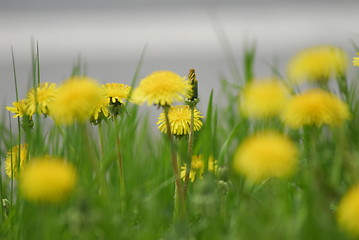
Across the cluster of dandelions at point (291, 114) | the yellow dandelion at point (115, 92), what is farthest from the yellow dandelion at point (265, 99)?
the yellow dandelion at point (115, 92)

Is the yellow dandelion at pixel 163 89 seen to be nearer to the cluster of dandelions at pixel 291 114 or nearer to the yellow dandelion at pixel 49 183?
the cluster of dandelions at pixel 291 114

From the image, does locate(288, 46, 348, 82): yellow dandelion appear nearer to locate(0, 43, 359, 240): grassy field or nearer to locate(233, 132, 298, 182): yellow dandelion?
locate(0, 43, 359, 240): grassy field

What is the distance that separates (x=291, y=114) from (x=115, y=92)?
386 mm

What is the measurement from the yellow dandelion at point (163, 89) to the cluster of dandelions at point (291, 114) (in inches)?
5.2

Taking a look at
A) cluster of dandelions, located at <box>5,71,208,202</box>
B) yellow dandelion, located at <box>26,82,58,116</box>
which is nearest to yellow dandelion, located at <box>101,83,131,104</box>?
cluster of dandelions, located at <box>5,71,208,202</box>

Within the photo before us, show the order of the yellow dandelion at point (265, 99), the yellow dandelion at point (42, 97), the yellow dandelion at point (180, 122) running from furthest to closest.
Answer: the yellow dandelion at point (180, 122), the yellow dandelion at point (42, 97), the yellow dandelion at point (265, 99)


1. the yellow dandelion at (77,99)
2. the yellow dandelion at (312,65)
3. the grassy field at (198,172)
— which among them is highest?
the yellow dandelion at (312,65)

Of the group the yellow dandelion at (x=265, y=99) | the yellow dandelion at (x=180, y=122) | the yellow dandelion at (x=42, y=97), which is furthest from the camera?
the yellow dandelion at (x=180, y=122)

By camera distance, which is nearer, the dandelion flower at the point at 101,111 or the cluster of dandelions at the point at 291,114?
the cluster of dandelions at the point at 291,114

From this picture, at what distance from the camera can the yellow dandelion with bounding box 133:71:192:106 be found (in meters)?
0.82

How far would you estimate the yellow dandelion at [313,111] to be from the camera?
70 centimetres

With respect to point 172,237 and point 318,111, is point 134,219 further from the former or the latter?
point 318,111

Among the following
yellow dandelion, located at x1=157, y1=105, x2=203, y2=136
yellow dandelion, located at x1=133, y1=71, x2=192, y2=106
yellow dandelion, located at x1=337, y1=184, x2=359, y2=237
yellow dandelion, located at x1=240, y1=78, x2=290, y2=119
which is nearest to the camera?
yellow dandelion, located at x1=337, y1=184, x2=359, y2=237

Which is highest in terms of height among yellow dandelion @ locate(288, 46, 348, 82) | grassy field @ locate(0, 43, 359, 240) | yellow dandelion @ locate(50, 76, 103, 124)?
yellow dandelion @ locate(288, 46, 348, 82)
